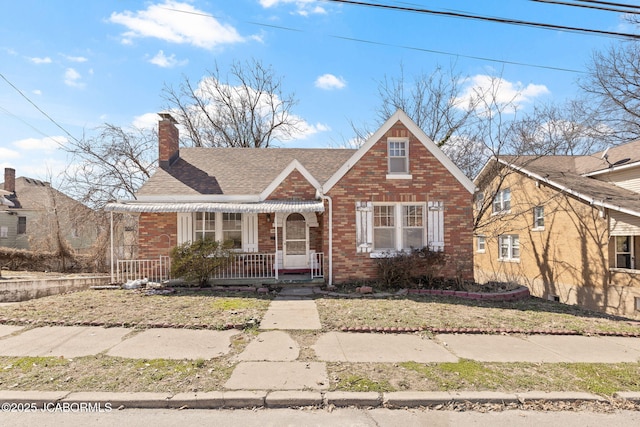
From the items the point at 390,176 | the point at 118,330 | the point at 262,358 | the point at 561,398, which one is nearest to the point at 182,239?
the point at 118,330

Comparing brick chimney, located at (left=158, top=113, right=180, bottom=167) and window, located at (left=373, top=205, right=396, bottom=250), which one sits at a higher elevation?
brick chimney, located at (left=158, top=113, right=180, bottom=167)

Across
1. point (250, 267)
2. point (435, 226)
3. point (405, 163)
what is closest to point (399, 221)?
point (435, 226)

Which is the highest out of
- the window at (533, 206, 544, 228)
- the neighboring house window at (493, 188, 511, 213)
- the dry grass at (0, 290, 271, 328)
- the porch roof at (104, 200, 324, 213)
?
the neighboring house window at (493, 188, 511, 213)

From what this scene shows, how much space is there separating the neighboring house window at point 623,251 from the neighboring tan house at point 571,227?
0.13ft

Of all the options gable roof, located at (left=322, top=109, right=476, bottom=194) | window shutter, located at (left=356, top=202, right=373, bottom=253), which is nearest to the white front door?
gable roof, located at (left=322, top=109, right=476, bottom=194)

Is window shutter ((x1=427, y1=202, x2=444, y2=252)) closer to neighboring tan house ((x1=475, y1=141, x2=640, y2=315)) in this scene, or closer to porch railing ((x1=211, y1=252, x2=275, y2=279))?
porch railing ((x1=211, y1=252, x2=275, y2=279))

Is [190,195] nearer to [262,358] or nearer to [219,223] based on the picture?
[219,223]

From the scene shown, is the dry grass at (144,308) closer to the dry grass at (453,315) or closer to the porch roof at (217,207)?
the dry grass at (453,315)

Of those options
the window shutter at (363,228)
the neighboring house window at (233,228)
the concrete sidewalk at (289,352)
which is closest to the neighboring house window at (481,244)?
the window shutter at (363,228)

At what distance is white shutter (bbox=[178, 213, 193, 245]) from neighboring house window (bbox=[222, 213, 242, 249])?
3.86 feet

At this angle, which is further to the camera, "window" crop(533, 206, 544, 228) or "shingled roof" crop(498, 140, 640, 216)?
"window" crop(533, 206, 544, 228)

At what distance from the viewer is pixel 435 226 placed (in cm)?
1159

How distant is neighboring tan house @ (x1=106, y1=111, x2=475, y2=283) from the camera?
11414 millimetres

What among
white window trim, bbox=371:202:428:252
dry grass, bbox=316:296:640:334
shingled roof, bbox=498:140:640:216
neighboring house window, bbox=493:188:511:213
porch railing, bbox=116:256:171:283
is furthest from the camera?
neighboring house window, bbox=493:188:511:213
